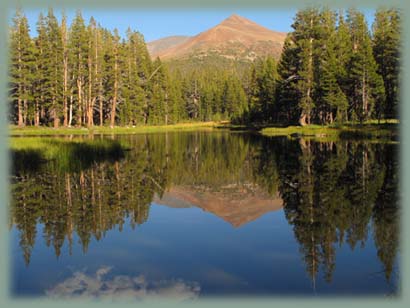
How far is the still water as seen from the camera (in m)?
7.96

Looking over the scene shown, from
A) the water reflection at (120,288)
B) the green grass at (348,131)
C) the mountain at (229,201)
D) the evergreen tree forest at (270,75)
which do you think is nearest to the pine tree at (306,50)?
the evergreen tree forest at (270,75)

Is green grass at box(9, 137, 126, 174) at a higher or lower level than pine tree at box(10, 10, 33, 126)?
lower

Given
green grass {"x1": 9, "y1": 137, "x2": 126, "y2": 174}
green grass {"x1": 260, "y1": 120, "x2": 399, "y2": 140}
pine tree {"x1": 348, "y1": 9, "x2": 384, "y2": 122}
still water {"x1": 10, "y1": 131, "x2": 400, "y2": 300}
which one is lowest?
still water {"x1": 10, "y1": 131, "x2": 400, "y2": 300}

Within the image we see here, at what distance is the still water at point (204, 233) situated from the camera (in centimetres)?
796

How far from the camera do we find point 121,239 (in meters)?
11.0

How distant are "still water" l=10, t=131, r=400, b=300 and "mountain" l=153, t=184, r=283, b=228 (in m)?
0.05

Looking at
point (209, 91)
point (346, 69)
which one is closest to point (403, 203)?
point (346, 69)

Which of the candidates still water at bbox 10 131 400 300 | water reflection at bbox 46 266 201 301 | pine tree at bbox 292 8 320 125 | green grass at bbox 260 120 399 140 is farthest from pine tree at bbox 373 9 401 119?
water reflection at bbox 46 266 201 301

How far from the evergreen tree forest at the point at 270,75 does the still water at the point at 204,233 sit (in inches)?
1466

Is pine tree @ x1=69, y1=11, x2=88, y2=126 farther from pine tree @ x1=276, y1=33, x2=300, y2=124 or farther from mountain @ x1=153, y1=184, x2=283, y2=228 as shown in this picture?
mountain @ x1=153, y1=184, x2=283, y2=228

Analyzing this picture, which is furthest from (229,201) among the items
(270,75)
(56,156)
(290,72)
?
(270,75)

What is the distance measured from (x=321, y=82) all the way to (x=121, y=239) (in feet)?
159

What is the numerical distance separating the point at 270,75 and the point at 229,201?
253ft

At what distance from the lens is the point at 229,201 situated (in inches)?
613
